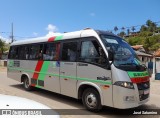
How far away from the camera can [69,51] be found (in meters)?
8.74

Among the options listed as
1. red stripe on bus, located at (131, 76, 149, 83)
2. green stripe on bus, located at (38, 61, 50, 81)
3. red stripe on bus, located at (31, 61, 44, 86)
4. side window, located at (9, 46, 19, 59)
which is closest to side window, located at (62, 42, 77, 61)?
green stripe on bus, located at (38, 61, 50, 81)

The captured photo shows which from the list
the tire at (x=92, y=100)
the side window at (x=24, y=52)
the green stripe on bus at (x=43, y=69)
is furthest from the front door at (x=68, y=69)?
the side window at (x=24, y=52)

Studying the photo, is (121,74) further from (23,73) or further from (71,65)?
(23,73)

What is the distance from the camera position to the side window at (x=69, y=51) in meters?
8.47

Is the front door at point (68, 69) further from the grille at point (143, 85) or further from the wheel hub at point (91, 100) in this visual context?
the grille at point (143, 85)

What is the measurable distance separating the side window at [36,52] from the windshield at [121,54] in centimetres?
386

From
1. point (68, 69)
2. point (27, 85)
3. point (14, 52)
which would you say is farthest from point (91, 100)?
point (14, 52)

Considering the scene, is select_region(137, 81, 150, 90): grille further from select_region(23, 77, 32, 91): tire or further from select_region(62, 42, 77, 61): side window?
select_region(23, 77, 32, 91): tire

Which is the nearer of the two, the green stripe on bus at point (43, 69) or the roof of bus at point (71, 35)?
the roof of bus at point (71, 35)

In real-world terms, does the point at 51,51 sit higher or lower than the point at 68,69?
higher

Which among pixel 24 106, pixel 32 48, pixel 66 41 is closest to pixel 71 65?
pixel 66 41

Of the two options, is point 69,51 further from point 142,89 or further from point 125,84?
point 142,89

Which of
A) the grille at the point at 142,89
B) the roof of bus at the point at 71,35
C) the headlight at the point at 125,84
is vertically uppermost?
the roof of bus at the point at 71,35

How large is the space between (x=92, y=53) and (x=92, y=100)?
4.96 ft
